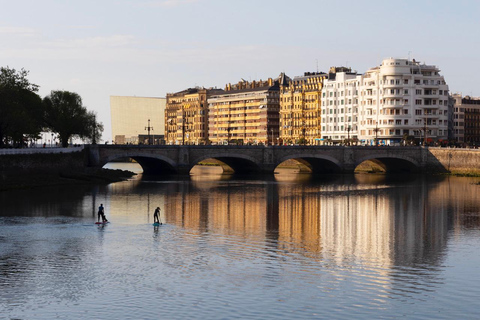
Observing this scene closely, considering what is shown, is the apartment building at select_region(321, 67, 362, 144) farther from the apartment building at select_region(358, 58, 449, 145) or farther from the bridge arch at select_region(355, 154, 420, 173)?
the bridge arch at select_region(355, 154, 420, 173)

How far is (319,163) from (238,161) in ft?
53.4

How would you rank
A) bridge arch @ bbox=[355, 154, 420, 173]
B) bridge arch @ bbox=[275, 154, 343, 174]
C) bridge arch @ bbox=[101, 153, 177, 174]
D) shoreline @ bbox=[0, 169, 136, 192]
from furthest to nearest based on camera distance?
bridge arch @ bbox=[355, 154, 420, 173]
bridge arch @ bbox=[275, 154, 343, 174]
bridge arch @ bbox=[101, 153, 177, 174]
shoreline @ bbox=[0, 169, 136, 192]

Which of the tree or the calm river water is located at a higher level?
the tree

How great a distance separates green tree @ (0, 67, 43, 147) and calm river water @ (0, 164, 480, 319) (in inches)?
877

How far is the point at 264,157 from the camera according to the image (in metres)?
142

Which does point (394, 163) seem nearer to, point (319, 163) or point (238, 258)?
point (319, 163)

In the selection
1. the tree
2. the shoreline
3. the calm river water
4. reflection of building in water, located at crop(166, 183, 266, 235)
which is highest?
the tree

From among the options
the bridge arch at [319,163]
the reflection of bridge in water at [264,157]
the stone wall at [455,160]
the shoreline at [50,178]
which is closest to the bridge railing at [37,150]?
the shoreline at [50,178]

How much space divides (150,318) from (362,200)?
192 feet

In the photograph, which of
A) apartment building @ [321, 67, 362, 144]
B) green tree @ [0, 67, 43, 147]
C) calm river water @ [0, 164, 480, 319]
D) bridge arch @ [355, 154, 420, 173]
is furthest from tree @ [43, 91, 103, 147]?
apartment building @ [321, 67, 362, 144]

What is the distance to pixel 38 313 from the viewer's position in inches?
1405

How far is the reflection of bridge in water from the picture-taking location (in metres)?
128

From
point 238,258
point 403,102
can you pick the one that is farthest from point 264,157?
point 238,258

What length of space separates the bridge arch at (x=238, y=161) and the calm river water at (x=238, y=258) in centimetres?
4667
